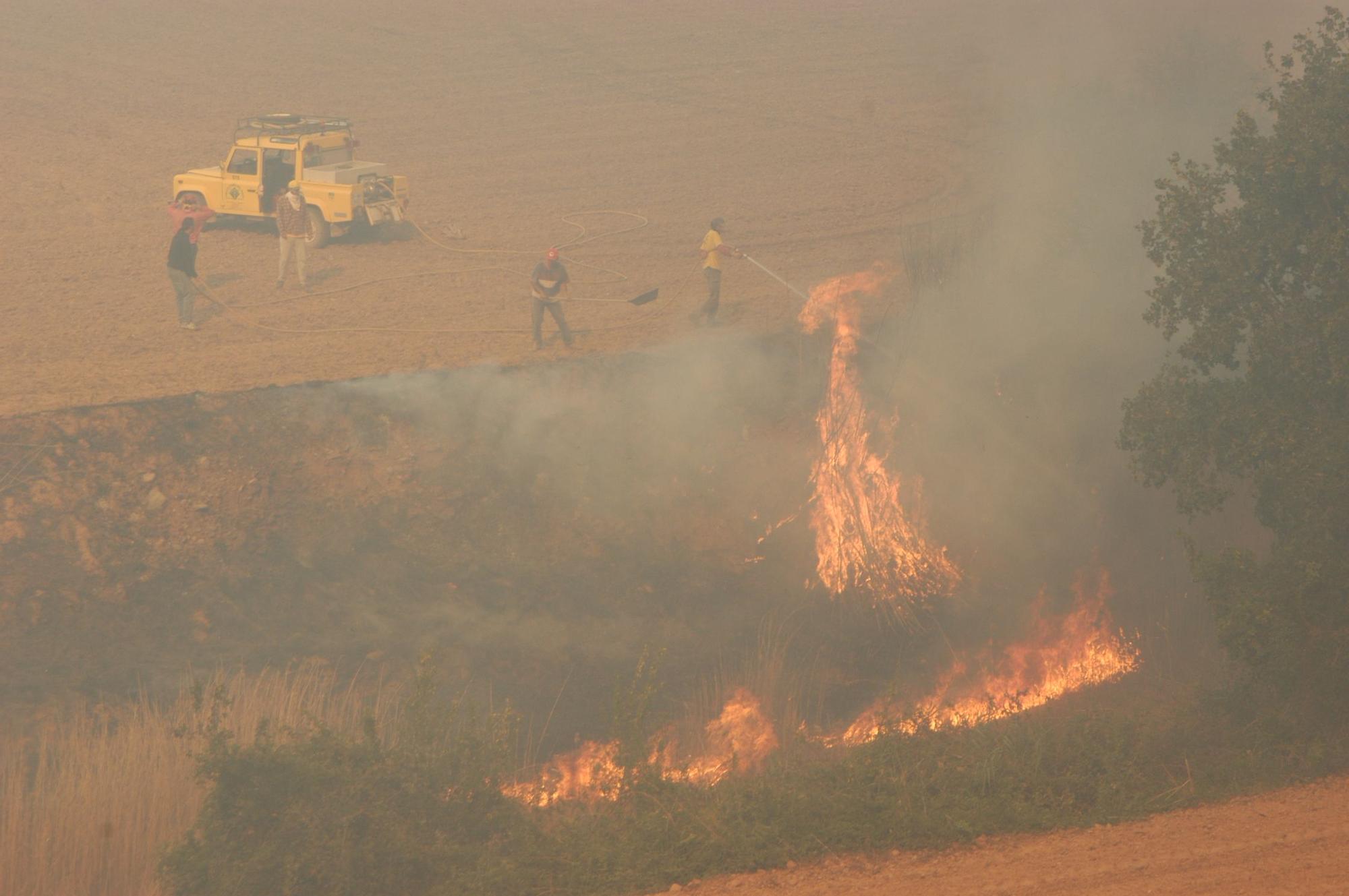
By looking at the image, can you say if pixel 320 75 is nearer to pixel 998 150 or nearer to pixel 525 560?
pixel 998 150

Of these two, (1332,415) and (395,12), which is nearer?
(1332,415)

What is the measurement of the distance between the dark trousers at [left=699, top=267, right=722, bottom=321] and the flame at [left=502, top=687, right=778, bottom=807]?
6.73 m

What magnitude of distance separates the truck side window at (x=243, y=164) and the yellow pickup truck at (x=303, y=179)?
0.04ft

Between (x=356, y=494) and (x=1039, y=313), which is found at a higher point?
(x=1039, y=313)

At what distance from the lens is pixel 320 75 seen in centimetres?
3191

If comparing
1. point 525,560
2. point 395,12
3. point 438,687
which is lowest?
point 438,687

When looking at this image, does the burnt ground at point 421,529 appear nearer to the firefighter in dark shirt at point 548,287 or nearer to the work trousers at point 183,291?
the firefighter in dark shirt at point 548,287

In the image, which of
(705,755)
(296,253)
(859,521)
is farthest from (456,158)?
(705,755)

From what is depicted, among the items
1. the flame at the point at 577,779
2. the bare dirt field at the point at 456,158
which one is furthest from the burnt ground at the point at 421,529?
the bare dirt field at the point at 456,158

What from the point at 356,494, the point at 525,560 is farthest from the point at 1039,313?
the point at 356,494

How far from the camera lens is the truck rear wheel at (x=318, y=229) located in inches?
798

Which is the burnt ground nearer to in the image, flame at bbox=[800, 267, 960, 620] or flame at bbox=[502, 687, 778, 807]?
flame at bbox=[800, 267, 960, 620]

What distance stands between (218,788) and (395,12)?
113ft

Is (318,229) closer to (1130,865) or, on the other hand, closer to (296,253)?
(296,253)
